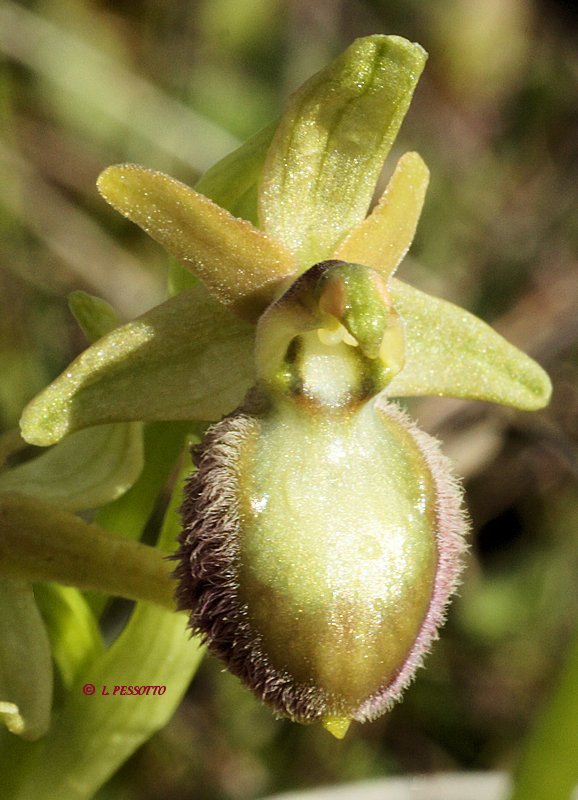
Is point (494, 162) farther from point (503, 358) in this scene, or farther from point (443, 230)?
point (503, 358)

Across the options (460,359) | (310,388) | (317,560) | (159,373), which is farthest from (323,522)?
(460,359)

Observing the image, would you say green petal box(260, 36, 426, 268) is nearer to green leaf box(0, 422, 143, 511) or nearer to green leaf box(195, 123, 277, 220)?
green leaf box(195, 123, 277, 220)

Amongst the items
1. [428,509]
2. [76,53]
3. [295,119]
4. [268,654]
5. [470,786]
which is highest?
[295,119]

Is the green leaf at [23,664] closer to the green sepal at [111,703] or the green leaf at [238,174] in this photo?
the green sepal at [111,703]

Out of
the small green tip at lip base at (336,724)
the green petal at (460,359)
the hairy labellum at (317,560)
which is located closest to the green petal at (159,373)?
the hairy labellum at (317,560)

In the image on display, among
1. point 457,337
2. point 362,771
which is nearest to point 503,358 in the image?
point 457,337

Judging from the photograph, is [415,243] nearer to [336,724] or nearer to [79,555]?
[79,555]
